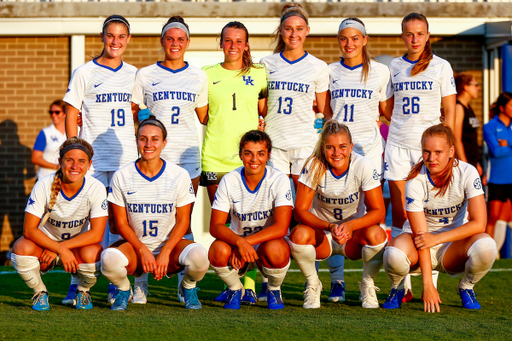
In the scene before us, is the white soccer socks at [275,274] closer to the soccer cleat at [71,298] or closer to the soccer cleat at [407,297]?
the soccer cleat at [407,297]

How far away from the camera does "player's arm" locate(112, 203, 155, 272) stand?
4422 millimetres

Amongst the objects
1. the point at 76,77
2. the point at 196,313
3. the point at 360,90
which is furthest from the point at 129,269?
the point at 360,90

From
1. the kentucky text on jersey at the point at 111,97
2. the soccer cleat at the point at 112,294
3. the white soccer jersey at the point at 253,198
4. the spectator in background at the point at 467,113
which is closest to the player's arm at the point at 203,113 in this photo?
the kentucky text on jersey at the point at 111,97

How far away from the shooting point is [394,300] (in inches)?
183

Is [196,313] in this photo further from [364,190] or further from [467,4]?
[467,4]

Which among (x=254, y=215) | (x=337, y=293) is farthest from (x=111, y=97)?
(x=337, y=293)

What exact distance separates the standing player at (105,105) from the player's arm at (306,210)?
147 cm

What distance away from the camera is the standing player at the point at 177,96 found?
5.08m

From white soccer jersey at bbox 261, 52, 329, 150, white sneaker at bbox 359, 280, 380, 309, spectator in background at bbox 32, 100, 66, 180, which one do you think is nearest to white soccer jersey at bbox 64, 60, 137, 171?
white soccer jersey at bbox 261, 52, 329, 150

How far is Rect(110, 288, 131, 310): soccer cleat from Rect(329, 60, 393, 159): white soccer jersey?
2.11 m

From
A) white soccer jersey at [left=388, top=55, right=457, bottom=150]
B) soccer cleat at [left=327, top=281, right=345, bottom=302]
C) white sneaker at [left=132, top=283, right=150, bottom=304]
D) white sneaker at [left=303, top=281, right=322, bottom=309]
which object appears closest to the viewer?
white sneaker at [left=303, top=281, right=322, bottom=309]

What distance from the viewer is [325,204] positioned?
489cm

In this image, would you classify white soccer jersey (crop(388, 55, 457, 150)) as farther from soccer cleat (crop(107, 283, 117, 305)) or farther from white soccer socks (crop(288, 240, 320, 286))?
soccer cleat (crop(107, 283, 117, 305))

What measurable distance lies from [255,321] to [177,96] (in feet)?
6.38
